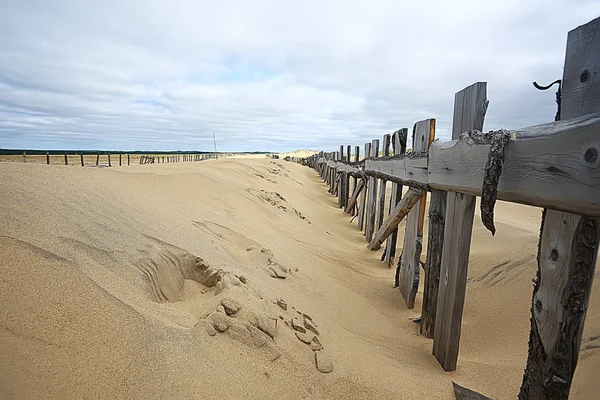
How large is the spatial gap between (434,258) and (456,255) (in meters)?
0.51

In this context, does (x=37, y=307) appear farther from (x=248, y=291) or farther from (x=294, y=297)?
(x=294, y=297)

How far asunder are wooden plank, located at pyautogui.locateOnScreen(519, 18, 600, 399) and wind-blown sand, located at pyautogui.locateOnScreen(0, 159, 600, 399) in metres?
0.69

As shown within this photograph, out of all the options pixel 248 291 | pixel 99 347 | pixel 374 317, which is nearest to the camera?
pixel 99 347

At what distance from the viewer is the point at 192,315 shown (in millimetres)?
1941

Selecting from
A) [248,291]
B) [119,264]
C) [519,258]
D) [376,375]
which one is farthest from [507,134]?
[519,258]

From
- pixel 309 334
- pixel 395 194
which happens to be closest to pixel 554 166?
pixel 309 334

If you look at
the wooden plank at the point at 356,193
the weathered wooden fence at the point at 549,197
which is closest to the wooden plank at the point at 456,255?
the weathered wooden fence at the point at 549,197

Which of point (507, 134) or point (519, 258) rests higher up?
point (507, 134)

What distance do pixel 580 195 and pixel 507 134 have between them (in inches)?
18.4

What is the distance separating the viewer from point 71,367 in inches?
50.3

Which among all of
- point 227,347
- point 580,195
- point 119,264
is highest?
point 580,195

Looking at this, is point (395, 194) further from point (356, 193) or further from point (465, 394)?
point (356, 193)

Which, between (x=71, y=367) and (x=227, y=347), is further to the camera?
(x=227, y=347)

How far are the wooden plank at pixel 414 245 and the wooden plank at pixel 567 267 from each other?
1.74 metres
